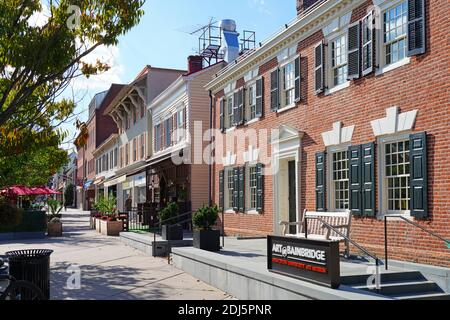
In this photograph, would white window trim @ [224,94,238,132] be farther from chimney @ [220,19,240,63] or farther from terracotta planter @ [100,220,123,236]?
terracotta planter @ [100,220,123,236]

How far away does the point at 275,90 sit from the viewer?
15922mm

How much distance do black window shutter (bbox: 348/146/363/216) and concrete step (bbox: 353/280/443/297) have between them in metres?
2.79

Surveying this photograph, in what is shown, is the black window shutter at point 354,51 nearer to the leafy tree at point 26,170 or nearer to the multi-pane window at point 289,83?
the multi-pane window at point 289,83

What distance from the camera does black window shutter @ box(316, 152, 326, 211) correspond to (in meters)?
A: 12.9

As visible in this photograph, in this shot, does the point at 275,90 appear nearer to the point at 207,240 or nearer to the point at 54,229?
the point at 207,240

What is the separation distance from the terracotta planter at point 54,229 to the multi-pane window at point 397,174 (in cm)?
1695

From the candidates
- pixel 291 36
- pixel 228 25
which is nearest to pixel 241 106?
pixel 291 36

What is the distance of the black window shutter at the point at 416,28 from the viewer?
9836mm

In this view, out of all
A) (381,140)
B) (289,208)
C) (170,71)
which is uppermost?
(170,71)
